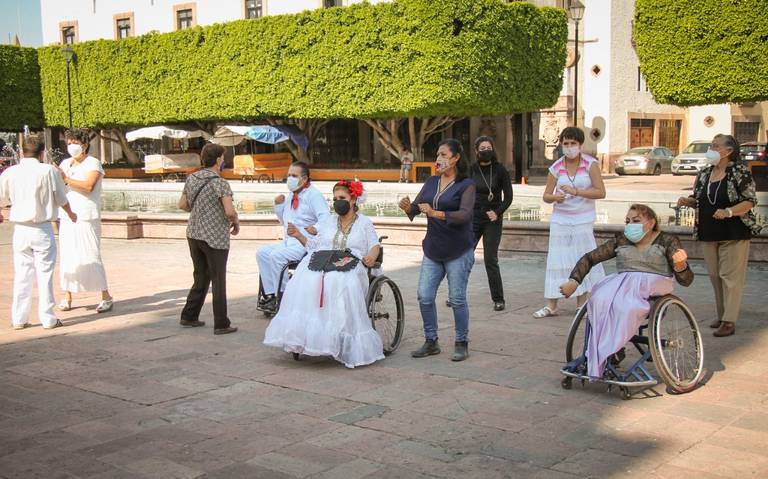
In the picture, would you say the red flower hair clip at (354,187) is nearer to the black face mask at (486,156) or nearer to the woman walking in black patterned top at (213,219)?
the woman walking in black patterned top at (213,219)

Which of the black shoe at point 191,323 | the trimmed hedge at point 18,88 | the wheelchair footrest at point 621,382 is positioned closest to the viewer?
the wheelchair footrest at point 621,382

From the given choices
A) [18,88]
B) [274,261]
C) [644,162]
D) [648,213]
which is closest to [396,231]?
[274,261]

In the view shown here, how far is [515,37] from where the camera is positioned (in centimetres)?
2917

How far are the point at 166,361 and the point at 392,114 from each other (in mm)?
23775

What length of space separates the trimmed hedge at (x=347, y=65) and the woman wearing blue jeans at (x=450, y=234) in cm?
2150

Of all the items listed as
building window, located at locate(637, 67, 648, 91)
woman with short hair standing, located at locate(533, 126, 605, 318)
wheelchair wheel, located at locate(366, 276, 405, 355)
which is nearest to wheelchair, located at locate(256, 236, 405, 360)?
wheelchair wheel, located at locate(366, 276, 405, 355)

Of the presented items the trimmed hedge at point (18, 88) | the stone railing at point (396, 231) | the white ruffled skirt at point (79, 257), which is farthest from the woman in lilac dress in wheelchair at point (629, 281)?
the trimmed hedge at point (18, 88)

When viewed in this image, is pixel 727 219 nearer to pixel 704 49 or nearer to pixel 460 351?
pixel 460 351

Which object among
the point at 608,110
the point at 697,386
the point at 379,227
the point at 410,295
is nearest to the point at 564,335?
the point at 697,386

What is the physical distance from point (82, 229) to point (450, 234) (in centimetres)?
450

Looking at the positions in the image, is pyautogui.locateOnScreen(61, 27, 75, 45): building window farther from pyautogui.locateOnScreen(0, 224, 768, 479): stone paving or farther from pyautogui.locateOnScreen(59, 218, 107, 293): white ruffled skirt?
pyautogui.locateOnScreen(0, 224, 768, 479): stone paving

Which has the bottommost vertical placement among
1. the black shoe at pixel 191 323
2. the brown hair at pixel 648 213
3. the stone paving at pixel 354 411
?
the stone paving at pixel 354 411

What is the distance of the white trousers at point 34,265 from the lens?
27.7 ft

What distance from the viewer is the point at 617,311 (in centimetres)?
577
